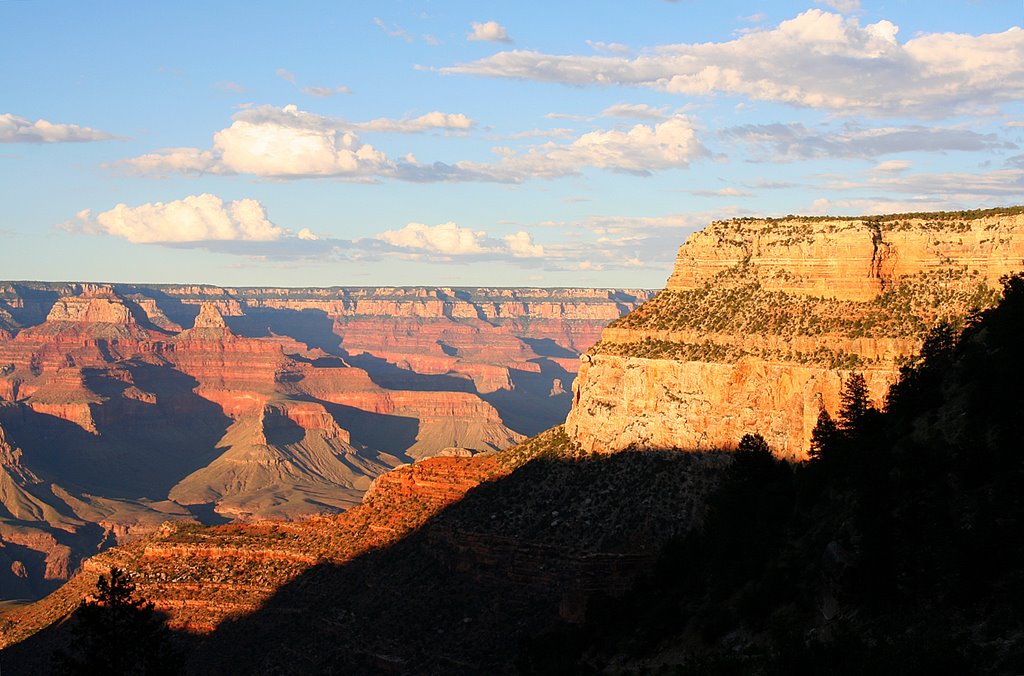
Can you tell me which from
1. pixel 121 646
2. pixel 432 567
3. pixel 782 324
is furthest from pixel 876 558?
pixel 432 567

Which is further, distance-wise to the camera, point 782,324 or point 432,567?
point 432,567

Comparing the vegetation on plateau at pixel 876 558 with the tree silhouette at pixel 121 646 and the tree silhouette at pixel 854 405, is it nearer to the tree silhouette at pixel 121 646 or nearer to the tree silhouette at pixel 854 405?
the tree silhouette at pixel 854 405

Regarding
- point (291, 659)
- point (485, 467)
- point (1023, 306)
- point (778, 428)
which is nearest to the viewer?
point (1023, 306)

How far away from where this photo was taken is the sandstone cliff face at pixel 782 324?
68.6m

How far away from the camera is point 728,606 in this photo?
4581 centimetres

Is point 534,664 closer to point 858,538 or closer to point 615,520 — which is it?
point 615,520

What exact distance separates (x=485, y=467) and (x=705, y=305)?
1930cm

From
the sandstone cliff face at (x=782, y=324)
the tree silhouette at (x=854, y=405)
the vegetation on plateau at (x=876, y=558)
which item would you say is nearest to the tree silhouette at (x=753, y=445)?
the sandstone cliff face at (x=782, y=324)

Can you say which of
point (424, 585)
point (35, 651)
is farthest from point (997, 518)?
point (35, 651)

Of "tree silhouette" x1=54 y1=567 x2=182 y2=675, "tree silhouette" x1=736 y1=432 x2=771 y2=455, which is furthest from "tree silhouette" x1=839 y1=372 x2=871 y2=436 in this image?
"tree silhouette" x1=54 y1=567 x2=182 y2=675

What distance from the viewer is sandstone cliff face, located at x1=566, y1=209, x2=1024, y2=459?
2699 inches

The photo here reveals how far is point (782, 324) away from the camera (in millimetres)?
73500

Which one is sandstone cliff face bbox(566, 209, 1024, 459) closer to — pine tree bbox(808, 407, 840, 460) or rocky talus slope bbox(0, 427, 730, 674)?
rocky talus slope bbox(0, 427, 730, 674)

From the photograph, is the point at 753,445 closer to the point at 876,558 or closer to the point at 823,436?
the point at 823,436
